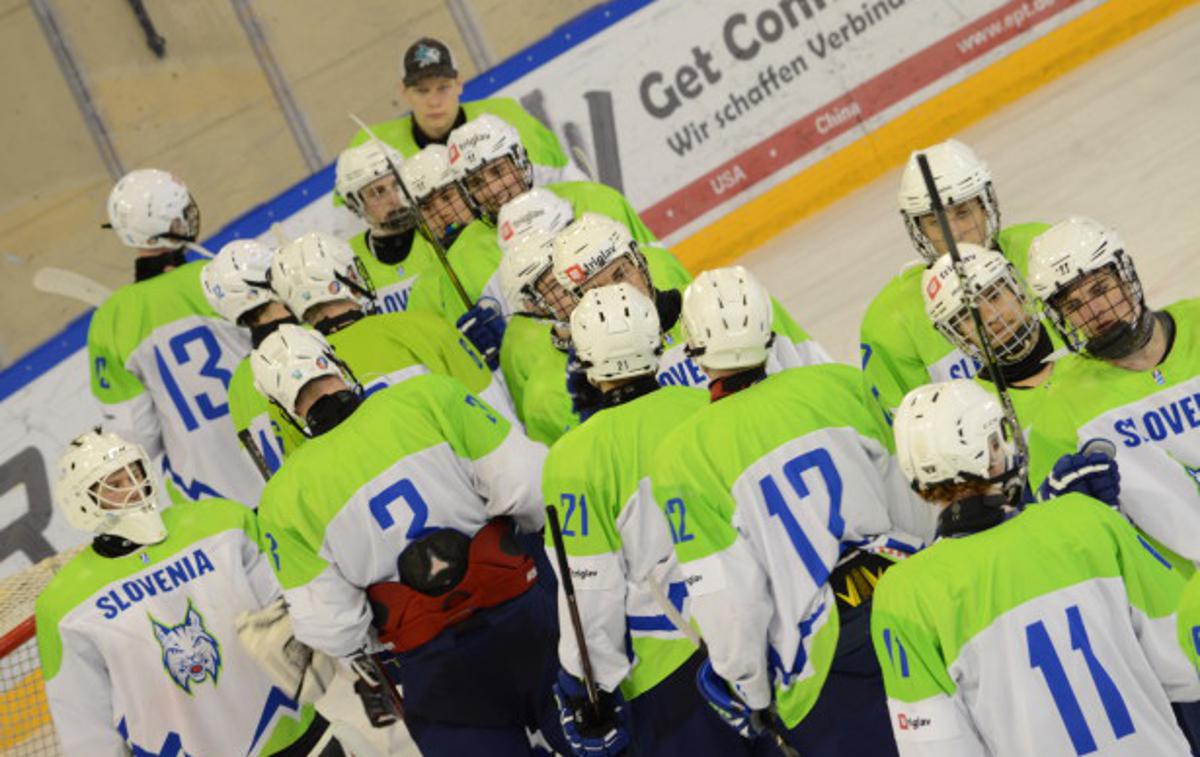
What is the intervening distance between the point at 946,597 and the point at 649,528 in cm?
121

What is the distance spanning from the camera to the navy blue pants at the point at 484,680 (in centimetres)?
495

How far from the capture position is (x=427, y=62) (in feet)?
22.4

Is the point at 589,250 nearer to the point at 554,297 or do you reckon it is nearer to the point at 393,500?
the point at 554,297

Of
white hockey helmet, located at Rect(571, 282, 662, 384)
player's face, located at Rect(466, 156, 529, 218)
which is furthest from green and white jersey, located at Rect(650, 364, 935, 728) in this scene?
player's face, located at Rect(466, 156, 529, 218)

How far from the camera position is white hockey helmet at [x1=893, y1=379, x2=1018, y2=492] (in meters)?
3.33

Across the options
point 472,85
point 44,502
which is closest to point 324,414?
point 44,502

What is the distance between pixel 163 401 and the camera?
6.61 m

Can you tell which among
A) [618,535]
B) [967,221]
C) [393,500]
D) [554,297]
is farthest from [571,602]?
[967,221]

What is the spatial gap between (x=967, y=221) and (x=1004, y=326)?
2.45ft

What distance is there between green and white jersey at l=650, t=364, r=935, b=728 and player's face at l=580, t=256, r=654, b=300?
39.0 inches

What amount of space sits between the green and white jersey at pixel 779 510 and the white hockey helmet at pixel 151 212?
3.07 metres

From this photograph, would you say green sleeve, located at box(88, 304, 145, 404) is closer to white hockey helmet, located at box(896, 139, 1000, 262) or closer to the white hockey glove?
the white hockey glove

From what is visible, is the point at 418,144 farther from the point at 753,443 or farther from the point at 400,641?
the point at 753,443

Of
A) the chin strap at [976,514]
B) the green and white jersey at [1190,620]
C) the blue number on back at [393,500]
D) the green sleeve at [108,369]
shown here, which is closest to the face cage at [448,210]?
the green sleeve at [108,369]
